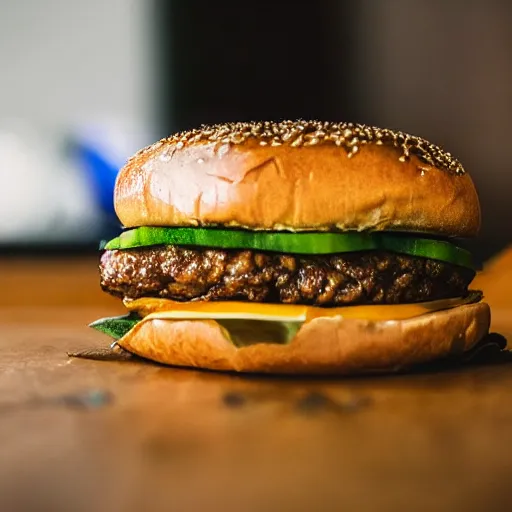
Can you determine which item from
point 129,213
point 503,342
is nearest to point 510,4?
point 503,342

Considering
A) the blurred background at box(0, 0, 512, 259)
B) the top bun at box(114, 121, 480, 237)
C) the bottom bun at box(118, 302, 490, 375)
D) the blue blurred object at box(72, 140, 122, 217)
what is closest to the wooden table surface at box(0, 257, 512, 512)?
the bottom bun at box(118, 302, 490, 375)

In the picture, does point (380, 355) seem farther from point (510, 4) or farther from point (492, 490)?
point (510, 4)

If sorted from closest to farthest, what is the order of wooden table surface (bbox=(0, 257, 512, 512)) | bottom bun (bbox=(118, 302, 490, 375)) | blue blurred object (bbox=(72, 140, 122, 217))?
1. wooden table surface (bbox=(0, 257, 512, 512))
2. bottom bun (bbox=(118, 302, 490, 375))
3. blue blurred object (bbox=(72, 140, 122, 217))

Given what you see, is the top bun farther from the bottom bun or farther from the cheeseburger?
the bottom bun

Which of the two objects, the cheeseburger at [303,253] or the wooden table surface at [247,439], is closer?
the wooden table surface at [247,439]

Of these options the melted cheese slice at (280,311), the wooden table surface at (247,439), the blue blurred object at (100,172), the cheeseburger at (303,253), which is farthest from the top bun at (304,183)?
the blue blurred object at (100,172)

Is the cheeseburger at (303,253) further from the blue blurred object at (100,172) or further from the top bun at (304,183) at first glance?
the blue blurred object at (100,172)

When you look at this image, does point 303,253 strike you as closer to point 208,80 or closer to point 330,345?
point 330,345
